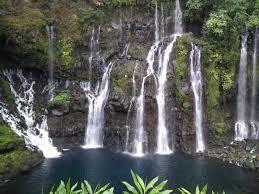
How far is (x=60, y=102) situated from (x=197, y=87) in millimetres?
9197

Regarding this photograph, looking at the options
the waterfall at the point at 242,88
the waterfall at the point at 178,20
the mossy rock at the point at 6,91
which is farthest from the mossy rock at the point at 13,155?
the waterfall at the point at 178,20

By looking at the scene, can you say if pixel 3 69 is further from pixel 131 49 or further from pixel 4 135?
pixel 131 49

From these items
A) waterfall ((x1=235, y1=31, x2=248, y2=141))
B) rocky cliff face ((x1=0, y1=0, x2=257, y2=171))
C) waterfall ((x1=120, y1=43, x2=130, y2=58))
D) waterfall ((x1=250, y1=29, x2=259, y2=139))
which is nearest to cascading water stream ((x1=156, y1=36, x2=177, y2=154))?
rocky cliff face ((x1=0, y1=0, x2=257, y2=171))

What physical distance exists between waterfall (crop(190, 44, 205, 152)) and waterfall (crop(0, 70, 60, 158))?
923 centimetres

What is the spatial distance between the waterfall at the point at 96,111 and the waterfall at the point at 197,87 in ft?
18.6

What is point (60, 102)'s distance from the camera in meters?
26.2

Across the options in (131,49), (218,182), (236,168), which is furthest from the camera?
(131,49)

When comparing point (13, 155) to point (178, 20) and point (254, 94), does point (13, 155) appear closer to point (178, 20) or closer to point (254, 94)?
point (178, 20)

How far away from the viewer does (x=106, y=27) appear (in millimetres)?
29016

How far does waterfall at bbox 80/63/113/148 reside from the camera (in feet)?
87.4

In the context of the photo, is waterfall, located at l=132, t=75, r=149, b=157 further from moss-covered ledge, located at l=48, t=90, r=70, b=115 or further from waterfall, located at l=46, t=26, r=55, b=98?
waterfall, located at l=46, t=26, r=55, b=98

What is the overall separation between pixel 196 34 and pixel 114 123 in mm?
9231

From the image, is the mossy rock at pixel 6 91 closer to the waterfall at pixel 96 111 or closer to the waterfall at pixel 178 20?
the waterfall at pixel 96 111

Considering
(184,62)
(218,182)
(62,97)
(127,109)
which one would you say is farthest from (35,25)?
(218,182)
